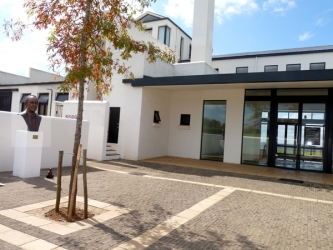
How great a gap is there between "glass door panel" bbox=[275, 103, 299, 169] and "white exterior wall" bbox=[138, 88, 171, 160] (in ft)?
16.6

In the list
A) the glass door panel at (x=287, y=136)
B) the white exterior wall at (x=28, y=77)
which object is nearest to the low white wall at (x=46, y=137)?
the glass door panel at (x=287, y=136)

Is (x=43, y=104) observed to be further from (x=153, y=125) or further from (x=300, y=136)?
(x=300, y=136)

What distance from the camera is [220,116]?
12203 mm

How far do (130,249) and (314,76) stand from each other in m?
7.77

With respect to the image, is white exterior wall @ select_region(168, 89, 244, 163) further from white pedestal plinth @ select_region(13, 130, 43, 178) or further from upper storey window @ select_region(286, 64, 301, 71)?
upper storey window @ select_region(286, 64, 301, 71)

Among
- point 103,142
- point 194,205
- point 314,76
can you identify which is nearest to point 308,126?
point 314,76

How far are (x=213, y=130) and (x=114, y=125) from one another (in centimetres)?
450

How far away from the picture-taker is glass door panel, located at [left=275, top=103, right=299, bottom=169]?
420 inches

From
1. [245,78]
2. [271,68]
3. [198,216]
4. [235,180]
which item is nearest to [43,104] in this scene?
[245,78]

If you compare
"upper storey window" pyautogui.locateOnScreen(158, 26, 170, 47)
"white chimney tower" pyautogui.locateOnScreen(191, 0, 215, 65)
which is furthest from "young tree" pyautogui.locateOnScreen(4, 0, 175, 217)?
"upper storey window" pyautogui.locateOnScreen(158, 26, 170, 47)

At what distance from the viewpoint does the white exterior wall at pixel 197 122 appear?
11.7 metres

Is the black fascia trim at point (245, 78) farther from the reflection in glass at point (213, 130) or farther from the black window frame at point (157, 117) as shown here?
the reflection in glass at point (213, 130)

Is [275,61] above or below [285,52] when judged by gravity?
below

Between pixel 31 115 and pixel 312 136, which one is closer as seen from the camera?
pixel 31 115
